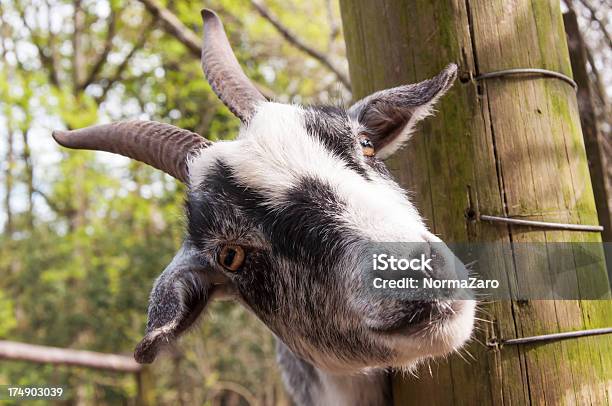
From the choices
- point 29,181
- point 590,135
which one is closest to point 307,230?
point 590,135

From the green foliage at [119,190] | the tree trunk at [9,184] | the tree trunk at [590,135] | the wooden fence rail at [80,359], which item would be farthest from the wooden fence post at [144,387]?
the tree trunk at [9,184]

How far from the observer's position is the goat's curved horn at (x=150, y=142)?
2305mm

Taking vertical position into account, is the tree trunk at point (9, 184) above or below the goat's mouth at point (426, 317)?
above

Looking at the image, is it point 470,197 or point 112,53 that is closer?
point 470,197

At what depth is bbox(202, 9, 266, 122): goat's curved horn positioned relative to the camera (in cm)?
251

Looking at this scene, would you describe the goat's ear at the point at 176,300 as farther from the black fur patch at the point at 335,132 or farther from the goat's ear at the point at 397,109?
the goat's ear at the point at 397,109

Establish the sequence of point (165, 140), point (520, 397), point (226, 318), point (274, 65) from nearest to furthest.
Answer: point (520, 397)
point (165, 140)
point (274, 65)
point (226, 318)

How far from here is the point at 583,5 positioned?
2830 millimetres

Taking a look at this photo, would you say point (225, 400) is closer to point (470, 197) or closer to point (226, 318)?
point (226, 318)

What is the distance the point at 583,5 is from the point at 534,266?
170cm

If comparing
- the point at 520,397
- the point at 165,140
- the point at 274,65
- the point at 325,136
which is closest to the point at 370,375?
the point at 520,397

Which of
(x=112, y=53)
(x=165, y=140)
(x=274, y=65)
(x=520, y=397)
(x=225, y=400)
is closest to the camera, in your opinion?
(x=520, y=397)

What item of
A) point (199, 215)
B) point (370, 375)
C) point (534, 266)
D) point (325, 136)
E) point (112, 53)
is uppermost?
point (112, 53)

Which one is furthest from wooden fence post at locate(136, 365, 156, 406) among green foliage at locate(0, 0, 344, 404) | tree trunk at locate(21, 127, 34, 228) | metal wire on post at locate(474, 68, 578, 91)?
tree trunk at locate(21, 127, 34, 228)
